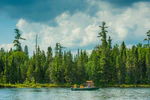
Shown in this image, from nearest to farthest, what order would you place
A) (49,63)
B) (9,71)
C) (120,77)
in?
(120,77) < (9,71) < (49,63)

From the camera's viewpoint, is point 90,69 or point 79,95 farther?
point 90,69

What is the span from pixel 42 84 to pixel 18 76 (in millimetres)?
13489

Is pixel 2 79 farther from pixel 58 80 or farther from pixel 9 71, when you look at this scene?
pixel 58 80

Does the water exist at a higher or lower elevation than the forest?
lower

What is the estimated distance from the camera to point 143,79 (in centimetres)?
13425

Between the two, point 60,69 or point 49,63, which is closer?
point 60,69

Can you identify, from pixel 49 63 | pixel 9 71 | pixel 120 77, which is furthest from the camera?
pixel 49 63

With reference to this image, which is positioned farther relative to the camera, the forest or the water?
the forest

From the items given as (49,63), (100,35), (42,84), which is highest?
(100,35)

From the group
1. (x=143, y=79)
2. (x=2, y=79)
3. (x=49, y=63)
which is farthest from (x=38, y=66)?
(x=143, y=79)

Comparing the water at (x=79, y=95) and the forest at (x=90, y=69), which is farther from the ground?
the forest at (x=90, y=69)

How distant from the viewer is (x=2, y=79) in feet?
449

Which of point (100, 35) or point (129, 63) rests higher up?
point (100, 35)

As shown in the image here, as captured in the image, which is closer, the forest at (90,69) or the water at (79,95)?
the water at (79,95)
